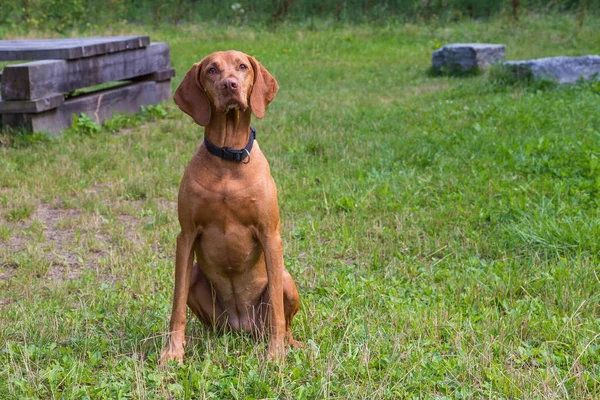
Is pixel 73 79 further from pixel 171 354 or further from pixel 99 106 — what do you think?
pixel 171 354

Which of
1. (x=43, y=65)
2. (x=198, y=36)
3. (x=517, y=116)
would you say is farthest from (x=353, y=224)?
(x=198, y=36)

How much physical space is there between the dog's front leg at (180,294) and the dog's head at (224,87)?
0.55m

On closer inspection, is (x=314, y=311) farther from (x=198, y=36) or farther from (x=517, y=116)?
(x=198, y=36)

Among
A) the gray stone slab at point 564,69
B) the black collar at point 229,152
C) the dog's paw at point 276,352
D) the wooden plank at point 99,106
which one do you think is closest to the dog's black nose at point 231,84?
the black collar at point 229,152

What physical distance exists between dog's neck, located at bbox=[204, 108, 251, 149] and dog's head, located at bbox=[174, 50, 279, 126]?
1.5 inches

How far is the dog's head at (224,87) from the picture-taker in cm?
292

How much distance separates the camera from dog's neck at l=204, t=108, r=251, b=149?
304 centimetres

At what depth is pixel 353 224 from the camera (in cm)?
504

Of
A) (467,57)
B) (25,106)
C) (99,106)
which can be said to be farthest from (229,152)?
(467,57)

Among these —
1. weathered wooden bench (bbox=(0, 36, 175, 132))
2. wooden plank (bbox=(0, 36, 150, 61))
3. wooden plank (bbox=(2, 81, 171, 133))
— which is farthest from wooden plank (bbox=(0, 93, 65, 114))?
wooden plank (bbox=(0, 36, 150, 61))

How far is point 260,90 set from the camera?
3119 mm

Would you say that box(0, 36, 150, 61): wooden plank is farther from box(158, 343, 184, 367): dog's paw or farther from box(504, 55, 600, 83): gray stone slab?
box(504, 55, 600, 83): gray stone slab

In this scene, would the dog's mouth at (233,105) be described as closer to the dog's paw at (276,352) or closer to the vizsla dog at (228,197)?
the vizsla dog at (228,197)

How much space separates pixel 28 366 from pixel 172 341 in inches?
23.7
